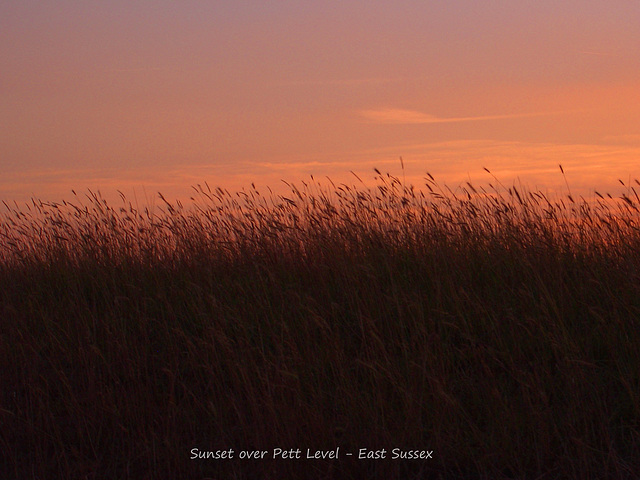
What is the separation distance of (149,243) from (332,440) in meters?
3.60

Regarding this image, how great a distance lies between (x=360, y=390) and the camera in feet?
10.5

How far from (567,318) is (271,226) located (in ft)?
8.42

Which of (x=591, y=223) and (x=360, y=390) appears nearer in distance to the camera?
(x=360, y=390)

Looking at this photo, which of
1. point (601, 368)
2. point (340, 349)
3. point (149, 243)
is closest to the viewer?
point (601, 368)

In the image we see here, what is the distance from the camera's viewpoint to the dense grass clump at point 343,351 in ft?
9.07

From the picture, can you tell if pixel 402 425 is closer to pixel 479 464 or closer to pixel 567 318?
pixel 479 464

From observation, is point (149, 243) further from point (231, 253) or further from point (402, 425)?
point (402, 425)

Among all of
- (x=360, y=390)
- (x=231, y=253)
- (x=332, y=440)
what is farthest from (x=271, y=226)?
(x=332, y=440)

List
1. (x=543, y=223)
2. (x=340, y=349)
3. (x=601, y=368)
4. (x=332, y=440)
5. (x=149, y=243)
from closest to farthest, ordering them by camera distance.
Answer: (x=332, y=440) → (x=601, y=368) → (x=340, y=349) → (x=543, y=223) → (x=149, y=243)

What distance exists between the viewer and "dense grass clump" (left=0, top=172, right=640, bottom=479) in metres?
2.76

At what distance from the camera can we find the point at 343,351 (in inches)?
136

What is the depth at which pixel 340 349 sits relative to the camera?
3486 mm

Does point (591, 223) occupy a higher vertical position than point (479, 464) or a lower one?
higher

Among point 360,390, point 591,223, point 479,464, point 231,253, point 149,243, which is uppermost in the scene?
point 149,243
